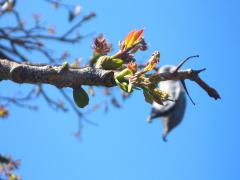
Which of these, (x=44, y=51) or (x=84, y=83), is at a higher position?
(x=44, y=51)

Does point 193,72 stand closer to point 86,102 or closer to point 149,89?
point 149,89

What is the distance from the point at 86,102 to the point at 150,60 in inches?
12.5

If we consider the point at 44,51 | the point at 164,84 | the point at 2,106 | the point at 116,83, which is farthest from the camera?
the point at 2,106

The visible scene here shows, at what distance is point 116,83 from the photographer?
1.55 meters

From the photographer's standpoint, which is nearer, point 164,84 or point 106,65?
point 106,65

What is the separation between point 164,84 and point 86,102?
8.71 feet

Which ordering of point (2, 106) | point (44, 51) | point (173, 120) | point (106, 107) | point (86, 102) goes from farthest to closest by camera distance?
point (106, 107)
point (2, 106)
point (44, 51)
point (173, 120)
point (86, 102)

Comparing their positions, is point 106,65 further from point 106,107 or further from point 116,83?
point 106,107

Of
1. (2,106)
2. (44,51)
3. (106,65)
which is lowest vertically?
(106,65)

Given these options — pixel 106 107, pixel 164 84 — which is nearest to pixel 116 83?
pixel 164 84

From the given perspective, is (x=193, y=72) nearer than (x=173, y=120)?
Yes

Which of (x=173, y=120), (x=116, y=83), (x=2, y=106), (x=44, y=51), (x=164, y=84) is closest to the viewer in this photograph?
(x=116, y=83)

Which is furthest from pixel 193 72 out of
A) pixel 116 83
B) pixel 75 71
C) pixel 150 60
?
pixel 75 71

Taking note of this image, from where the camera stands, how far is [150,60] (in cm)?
158
